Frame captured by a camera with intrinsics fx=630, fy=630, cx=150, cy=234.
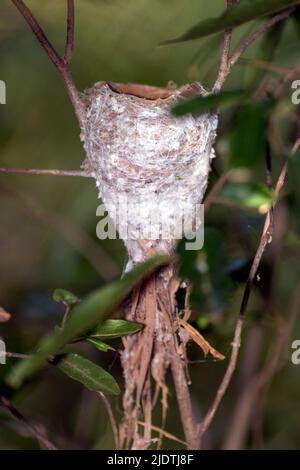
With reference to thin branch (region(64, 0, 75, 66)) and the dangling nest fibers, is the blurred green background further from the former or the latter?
thin branch (region(64, 0, 75, 66))

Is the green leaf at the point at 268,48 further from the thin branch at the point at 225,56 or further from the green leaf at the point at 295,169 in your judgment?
the green leaf at the point at 295,169

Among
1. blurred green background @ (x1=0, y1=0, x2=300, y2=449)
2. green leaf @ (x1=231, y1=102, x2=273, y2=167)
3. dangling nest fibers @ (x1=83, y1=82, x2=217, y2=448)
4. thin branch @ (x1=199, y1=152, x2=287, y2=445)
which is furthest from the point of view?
blurred green background @ (x1=0, y1=0, x2=300, y2=449)

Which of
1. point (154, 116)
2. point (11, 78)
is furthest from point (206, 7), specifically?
point (154, 116)

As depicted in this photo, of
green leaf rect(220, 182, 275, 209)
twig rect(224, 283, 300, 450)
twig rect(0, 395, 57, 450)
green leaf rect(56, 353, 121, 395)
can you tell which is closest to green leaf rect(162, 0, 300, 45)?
green leaf rect(220, 182, 275, 209)

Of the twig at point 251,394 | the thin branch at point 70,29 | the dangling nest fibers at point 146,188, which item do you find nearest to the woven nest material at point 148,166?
the dangling nest fibers at point 146,188

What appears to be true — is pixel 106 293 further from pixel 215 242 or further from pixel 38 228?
pixel 38 228

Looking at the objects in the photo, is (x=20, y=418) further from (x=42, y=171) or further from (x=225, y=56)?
(x=225, y=56)
